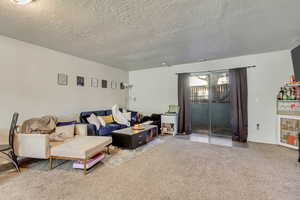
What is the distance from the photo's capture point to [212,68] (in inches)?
184

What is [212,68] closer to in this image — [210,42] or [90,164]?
[210,42]

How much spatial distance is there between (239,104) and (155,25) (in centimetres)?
331

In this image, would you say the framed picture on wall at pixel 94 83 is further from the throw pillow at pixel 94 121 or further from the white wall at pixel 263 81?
the white wall at pixel 263 81

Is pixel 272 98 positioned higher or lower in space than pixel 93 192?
higher

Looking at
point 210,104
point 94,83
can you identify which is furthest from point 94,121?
point 210,104

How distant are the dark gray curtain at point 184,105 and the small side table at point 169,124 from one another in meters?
0.24

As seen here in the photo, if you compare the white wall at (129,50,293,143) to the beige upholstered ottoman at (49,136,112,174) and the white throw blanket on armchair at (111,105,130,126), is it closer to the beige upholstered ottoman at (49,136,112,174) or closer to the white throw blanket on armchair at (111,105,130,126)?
the white throw blanket on armchair at (111,105,130,126)

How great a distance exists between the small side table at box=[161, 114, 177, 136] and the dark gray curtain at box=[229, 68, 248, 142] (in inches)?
68.9

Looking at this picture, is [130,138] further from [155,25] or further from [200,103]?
[200,103]

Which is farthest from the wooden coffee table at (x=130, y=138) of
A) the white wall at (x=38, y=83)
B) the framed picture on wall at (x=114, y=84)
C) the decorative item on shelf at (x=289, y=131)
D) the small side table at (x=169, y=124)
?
the decorative item on shelf at (x=289, y=131)

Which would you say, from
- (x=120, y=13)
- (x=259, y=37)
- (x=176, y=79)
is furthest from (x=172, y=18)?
(x=176, y=79)

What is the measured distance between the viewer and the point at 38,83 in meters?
3.36

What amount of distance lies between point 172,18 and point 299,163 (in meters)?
3.49

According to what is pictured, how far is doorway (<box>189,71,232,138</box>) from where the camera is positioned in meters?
4.58
